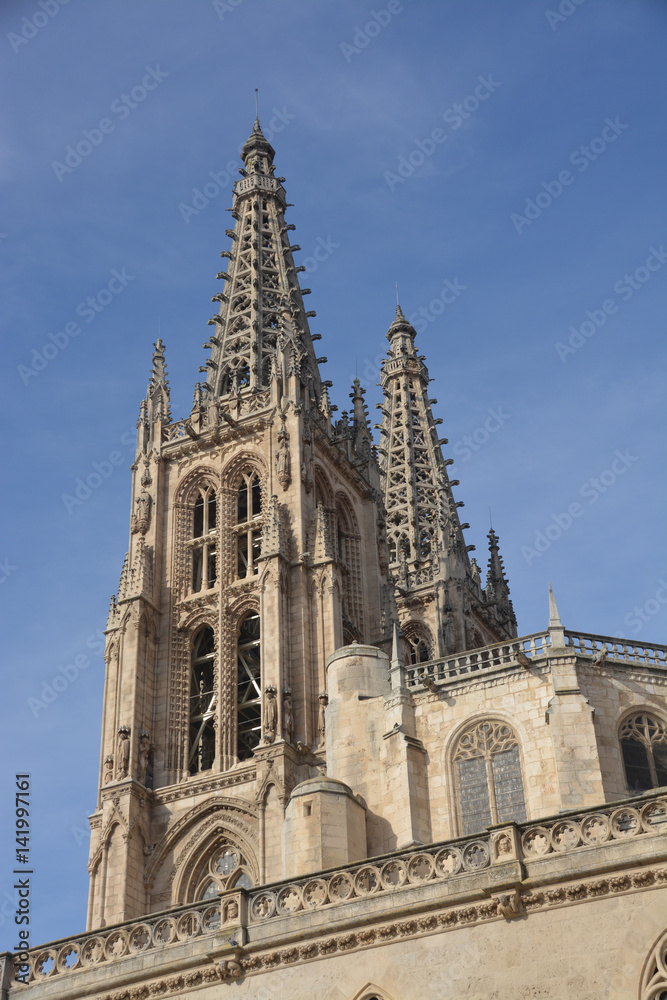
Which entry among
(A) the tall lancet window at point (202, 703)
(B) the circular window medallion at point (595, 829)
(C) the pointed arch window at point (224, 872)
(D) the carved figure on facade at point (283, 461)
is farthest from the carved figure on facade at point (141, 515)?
(B) the circular window medallion at point (595, 829)

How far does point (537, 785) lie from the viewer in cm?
3288

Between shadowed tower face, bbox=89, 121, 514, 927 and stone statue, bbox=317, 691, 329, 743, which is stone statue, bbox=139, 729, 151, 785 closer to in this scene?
shadowed tower face, bbox=89, 121, 514, 927

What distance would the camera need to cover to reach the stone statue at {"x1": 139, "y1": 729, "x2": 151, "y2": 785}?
150 feet

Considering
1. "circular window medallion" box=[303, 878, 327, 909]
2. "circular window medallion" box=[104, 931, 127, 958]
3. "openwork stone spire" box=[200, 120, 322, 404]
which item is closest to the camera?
"circular window medallion" box=[303, 878, 327, 909]

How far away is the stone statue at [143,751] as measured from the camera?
45.8 meters

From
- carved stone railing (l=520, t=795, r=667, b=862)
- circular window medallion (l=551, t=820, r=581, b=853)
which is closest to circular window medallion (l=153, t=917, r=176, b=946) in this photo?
carved stone railing (l=520, t=795, r=667, b=862)

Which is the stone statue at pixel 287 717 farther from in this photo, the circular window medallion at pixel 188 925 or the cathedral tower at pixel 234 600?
the circular window medallion at pixel 188 925

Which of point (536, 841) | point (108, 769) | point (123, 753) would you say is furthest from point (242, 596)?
point (536, 841)

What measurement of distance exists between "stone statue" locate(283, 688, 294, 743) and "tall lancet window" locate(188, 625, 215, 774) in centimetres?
385

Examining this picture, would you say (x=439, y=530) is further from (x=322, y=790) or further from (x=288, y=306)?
(x=322, y=790)

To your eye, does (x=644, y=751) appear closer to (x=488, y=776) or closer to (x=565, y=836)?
(x=488, y=776)

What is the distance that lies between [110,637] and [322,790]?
18.8m

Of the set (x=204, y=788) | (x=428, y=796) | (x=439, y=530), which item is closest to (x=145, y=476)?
(x=204, y=788)

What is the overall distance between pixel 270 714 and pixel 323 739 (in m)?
1.78
